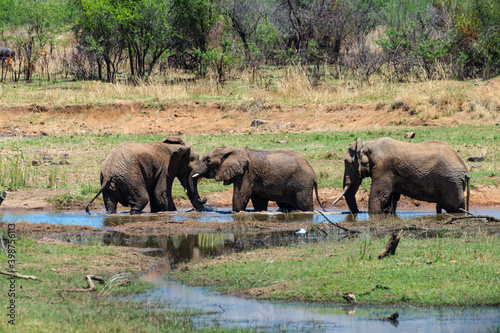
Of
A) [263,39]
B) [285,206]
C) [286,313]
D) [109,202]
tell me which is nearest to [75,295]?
[286,313]

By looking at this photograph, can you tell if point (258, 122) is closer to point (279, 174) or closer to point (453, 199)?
point (279, 174)

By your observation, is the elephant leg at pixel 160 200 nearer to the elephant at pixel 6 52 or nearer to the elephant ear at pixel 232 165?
the elephant ear at pixel 232 165

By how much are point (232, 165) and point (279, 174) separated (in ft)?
3.53

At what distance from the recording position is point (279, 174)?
15.6 metres

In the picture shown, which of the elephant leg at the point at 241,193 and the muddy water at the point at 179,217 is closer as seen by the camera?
→ the muddy water at the point at 179,217

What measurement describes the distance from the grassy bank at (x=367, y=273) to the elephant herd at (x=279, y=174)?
372cm

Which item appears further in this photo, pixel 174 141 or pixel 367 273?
pixel 174 141

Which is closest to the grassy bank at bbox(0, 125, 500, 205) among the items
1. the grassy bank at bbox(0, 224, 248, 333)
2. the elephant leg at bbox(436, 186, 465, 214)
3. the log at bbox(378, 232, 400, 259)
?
the elephant leg at bbox(436, 186, 465, 214)

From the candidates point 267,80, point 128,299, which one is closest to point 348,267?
point 128,299

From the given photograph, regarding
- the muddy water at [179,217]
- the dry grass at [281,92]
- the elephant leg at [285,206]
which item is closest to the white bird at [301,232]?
the muddy water at [179,217]

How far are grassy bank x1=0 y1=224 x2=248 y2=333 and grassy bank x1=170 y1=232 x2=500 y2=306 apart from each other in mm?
1110

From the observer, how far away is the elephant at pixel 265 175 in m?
15.6

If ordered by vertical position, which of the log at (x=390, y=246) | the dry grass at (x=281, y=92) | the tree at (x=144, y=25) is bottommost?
the log at (x=390, y=246)

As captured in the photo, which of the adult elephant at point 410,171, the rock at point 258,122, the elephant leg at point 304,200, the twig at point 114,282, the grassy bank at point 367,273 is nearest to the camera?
the grassy bank at point 367,273
